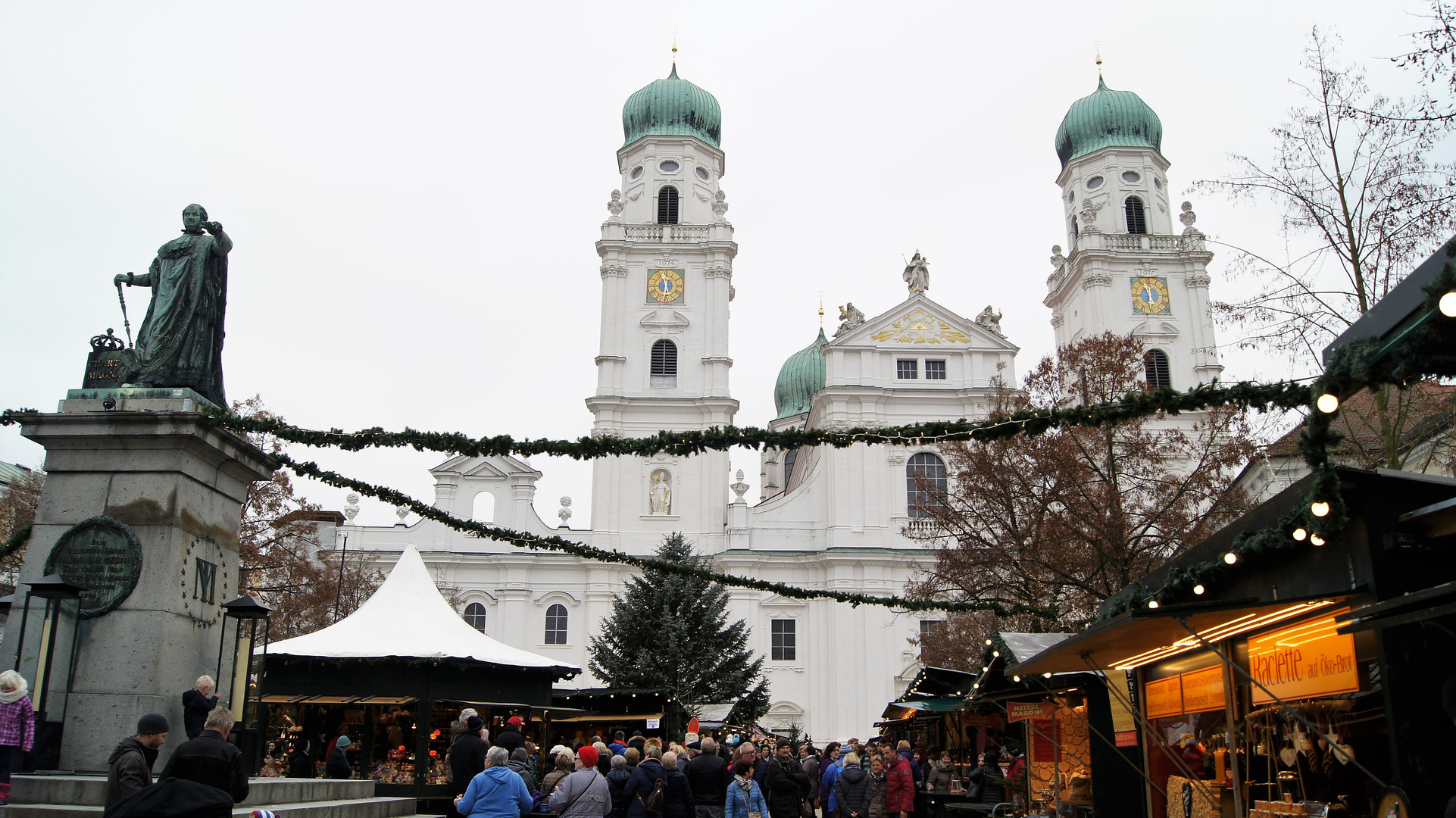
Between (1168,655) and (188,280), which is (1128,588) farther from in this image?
(188,280)

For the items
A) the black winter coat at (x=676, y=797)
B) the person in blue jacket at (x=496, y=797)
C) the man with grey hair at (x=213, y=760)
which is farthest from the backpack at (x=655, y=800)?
the man with grey hair at (x=213, y=760)

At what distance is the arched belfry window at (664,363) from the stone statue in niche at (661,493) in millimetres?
3619

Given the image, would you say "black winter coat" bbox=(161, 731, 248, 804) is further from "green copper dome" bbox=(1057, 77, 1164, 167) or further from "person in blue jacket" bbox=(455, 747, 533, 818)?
"green copper dome" bbox=(1057, 77, 1164, 167)

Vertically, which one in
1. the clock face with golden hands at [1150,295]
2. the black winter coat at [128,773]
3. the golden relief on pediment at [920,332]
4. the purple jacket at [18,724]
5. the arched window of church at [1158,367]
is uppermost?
the clock face with golden hands at [1150,295]

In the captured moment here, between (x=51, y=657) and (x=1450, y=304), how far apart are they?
949 cm

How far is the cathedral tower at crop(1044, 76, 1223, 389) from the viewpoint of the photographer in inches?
1735

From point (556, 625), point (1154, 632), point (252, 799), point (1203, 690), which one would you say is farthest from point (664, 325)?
point (252, 799)

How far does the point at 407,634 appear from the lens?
2058cm

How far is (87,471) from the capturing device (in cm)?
A: 922

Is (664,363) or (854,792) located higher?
(664,363)

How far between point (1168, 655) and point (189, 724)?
8737mm

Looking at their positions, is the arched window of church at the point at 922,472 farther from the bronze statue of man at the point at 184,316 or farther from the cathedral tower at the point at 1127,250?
the bronze statue of man at the point at 184,316

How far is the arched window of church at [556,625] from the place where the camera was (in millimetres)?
43406

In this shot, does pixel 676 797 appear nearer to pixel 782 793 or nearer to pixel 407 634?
pixel 782 793
